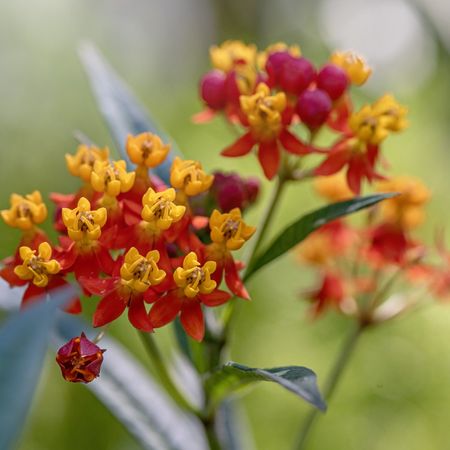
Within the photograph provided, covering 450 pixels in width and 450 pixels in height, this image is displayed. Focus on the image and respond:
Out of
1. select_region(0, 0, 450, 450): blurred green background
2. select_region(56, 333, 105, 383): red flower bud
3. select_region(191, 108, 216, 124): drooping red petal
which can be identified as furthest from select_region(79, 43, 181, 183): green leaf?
select_region(0, 0, 450, 450): blurred green background

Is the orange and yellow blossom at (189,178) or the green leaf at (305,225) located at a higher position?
the orange and yellow blossom at (189,178)

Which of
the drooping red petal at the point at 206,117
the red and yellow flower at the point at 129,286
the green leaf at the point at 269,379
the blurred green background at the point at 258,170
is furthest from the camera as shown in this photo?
the blurred green background at the point at 258,170

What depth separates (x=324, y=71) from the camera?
998 mm

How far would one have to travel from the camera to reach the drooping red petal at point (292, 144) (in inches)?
37.8

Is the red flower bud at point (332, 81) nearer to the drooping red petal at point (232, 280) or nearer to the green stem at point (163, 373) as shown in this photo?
the drooping red petal at point (232, 280)

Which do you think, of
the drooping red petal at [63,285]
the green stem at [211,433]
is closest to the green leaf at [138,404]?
the green stem at [211,433]

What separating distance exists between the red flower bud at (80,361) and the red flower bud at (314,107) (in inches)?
14.3

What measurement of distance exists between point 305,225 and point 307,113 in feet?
0.44

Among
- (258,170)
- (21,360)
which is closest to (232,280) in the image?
(21,360)

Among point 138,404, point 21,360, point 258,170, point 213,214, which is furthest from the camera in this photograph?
point 258,170

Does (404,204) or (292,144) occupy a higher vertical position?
(292,144)

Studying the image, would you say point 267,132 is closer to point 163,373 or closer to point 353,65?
point 353,65

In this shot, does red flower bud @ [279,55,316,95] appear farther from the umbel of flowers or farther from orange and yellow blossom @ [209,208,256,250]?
orange and yellow blossom @ [209,208,256,250]

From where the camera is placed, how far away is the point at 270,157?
97cm
